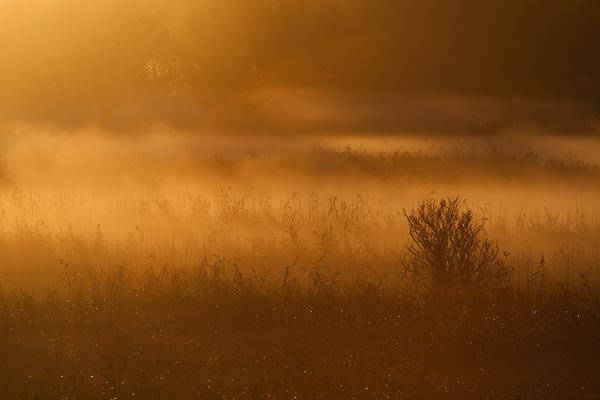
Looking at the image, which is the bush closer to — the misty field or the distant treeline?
the misty field

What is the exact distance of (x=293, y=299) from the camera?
7.82 m

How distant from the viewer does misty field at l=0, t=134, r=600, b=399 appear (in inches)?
239

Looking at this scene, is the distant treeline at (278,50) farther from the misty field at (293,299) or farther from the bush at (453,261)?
the bush at (453,261)

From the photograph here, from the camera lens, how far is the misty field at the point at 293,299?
6.06m

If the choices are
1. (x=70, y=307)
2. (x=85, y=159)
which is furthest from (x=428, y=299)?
(x=85, y=159)

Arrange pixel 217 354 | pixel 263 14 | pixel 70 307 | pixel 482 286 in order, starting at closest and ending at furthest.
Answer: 1. pixel 217 354
2. pixel 70 307
3. pixel 482 286
4. pixel 263 14

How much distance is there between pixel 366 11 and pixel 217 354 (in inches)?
756

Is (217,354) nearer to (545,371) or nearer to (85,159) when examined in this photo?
(545,371)

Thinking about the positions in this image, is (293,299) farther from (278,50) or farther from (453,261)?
(278,50)

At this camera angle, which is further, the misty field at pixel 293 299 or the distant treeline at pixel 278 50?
the distant treeline at pixel 278 50

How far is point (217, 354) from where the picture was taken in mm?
6535

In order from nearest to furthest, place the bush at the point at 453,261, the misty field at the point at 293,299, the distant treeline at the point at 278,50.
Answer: the misty field at the point at 293,299 < the bush at the point at 453,261 < the distant treeline at the point at 278,50

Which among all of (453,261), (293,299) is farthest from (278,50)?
(293,299)

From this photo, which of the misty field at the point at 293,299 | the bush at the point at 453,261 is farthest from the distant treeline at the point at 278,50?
the bush at the point at 453,261
